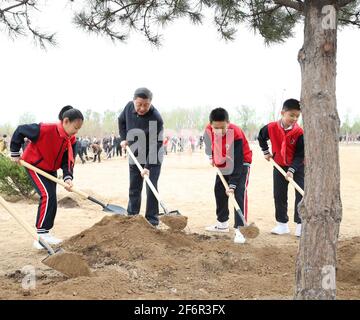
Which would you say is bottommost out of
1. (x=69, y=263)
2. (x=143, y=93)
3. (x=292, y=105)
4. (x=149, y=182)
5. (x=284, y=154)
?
(x=69, y=263)

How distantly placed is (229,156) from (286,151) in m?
0.71

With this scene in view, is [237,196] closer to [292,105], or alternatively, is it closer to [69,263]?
[292,105]

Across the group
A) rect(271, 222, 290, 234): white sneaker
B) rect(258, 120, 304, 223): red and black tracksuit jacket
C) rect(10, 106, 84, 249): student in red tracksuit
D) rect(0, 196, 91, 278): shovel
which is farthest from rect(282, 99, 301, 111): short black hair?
rect(0, 196, 91, 278): shovel

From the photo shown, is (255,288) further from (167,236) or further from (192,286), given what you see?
(167,236)

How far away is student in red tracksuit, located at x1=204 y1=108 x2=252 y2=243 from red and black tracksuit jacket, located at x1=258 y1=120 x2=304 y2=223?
0.37 metres

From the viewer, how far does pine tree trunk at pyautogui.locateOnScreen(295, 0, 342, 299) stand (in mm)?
2562

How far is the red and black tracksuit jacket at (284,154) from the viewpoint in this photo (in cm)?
554

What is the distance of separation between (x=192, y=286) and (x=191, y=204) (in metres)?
5.35

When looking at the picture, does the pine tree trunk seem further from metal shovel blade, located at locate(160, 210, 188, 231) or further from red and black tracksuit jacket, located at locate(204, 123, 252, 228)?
red and black tracksuit jacket, located at locate(204, 123, 252, 228)

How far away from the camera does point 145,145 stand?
5.45m

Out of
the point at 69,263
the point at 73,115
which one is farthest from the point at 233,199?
the point at 69,263

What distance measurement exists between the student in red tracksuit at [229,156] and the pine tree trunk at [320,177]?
2659 mm

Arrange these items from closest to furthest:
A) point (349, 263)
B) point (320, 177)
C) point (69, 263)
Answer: point (320, 177) < point (69, 263) < point (349, 263)

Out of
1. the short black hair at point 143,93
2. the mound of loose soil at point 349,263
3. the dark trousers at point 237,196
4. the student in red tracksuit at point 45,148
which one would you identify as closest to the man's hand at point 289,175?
the dark trousers at point 237,196
